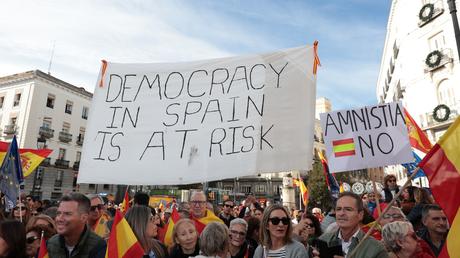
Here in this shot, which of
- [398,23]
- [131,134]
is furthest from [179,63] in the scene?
[398,23]

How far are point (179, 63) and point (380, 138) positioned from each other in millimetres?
2913

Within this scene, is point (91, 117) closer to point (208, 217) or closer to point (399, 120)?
point (208, 217)

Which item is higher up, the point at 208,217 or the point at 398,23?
the point at 398,23

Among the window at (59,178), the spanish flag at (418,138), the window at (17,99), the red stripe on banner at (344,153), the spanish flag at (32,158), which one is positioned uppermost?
the window at (17,99)

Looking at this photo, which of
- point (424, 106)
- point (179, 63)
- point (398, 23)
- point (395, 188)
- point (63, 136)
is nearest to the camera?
point (179, 63)

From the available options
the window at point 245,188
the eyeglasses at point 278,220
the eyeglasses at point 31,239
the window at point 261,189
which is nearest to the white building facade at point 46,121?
the window at point 245,188

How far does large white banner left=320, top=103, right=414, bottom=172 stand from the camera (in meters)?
4.36

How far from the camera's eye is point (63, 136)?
43.0 metres

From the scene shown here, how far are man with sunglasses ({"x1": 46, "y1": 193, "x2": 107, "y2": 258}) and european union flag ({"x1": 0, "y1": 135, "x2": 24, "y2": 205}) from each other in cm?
290

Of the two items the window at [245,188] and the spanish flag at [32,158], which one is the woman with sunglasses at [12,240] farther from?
the window at [245,188]

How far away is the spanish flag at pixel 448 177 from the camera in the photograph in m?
2.62

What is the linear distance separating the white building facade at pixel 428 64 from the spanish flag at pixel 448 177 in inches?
727

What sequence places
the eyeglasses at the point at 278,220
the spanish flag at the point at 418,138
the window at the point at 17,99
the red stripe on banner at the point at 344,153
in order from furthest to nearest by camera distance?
1. the window at the point at 17,99
2. the spanish flag at the point at 418,138
3. the red stripe on banner at the point at 344,153
4. the eyeglasses at the point at 278,220

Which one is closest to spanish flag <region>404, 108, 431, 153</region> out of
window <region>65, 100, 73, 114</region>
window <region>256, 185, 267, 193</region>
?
window <region>65, 100, 73, 114</region>
